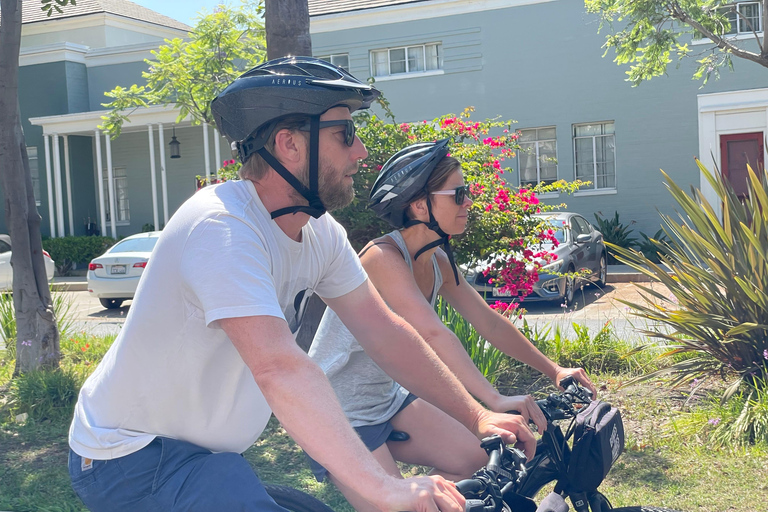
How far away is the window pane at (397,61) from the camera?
2241 cm

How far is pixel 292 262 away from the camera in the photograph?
215cm

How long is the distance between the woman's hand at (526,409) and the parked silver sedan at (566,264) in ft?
24.6

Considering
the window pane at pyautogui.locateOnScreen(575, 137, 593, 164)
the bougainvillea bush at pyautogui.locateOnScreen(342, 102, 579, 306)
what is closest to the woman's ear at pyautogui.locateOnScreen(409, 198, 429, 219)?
the bougainvillea bush at pyautogui.locateOnScreen(342, 102, 579, 306)

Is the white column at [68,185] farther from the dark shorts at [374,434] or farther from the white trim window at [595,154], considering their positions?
the dark shorts at [374,434]

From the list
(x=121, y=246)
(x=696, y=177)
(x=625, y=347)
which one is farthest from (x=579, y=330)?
(x=696, y=177)

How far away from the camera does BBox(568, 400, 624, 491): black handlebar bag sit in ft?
7.28

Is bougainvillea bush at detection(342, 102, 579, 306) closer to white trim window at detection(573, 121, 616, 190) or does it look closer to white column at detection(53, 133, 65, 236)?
white trim window at detection(573, 121, 616, 190)

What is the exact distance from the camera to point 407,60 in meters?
22.3

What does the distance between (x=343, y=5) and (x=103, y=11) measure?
9.48 metres

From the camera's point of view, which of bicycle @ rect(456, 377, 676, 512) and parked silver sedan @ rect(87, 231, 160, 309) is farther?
parked silver sedan @ rect(87, 231, 160, 309)

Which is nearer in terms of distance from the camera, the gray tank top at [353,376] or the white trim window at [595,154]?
the gray tank top at [353,376]

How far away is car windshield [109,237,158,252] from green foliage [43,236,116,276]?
8236 millimetres

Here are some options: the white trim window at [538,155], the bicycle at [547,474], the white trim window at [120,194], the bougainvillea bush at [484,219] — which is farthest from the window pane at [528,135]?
the bicycle at [547,474]

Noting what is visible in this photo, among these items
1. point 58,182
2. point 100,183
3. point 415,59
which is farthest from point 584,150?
Answer: point 58,182
